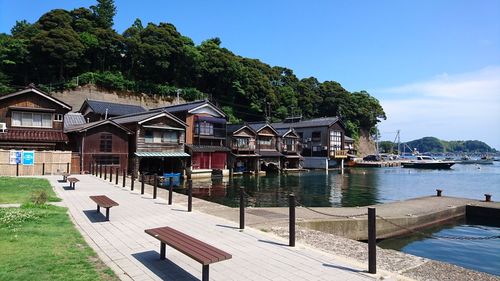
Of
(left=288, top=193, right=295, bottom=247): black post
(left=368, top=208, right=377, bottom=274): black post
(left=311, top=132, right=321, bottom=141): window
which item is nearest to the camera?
(left=368, top=208, right=377, bottom=274): black post

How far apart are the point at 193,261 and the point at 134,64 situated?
60152 mm

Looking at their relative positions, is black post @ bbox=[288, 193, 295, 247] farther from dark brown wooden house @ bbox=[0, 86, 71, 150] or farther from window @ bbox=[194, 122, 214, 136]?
window @ bbox=[194, 122, 214, 136]

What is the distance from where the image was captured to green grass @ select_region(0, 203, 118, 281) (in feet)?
18.4

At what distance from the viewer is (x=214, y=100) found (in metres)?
68.9

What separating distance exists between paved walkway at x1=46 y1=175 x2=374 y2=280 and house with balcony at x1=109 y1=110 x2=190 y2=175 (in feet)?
88.1

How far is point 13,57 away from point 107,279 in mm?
55282

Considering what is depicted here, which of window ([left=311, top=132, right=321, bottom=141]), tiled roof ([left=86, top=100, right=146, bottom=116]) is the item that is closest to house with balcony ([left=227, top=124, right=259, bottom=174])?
tiled roof ([left=86, top=100, right=146, bottom=116])

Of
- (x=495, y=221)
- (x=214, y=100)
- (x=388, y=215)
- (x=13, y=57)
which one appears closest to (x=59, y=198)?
(x=388, y=215)

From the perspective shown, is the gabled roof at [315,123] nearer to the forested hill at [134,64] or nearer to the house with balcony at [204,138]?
the forested hill at [134,64]

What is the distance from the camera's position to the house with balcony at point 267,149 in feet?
180

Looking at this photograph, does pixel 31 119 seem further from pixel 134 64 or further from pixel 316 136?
pixel 316 136

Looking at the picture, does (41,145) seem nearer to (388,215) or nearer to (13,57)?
(13,57)

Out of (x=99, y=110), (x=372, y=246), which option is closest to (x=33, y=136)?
(x=99, y=110)

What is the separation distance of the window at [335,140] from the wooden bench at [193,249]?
62.7 metres
